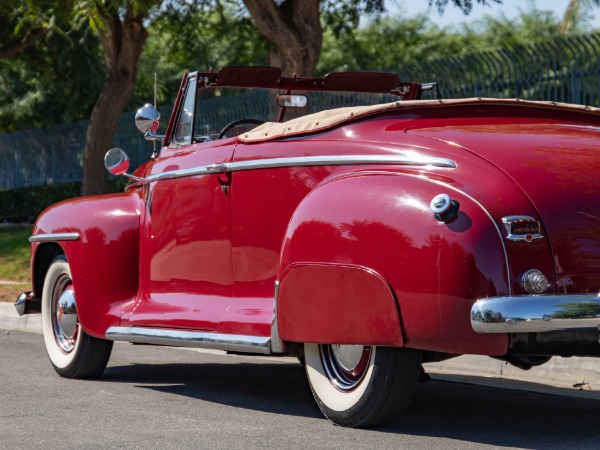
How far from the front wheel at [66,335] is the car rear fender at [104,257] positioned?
20cm

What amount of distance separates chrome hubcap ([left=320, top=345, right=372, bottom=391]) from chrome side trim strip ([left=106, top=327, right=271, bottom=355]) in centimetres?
29

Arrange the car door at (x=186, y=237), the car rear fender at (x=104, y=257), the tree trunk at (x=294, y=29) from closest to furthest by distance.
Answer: the car door at (x=186, y=237), the car rear fender at (x=104, y=257), the tree trunk at (x=294, y=29)

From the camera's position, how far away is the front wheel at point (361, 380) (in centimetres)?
535

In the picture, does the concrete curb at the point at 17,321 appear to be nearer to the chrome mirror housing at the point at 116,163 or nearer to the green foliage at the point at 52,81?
the chrome mirror housing at the point at 116,163

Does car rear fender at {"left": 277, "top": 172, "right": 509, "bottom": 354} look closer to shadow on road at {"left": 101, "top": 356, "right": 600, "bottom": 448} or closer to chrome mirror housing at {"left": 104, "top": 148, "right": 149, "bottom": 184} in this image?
shadow on road at {"left": 101, "top": 356, "right": 600, "bottom": 448}

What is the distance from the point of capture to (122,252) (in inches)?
288

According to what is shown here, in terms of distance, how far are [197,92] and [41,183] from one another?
18.5m

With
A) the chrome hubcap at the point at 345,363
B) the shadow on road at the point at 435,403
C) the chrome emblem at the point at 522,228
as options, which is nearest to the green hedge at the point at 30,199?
the shadow on road at the point at 435,403

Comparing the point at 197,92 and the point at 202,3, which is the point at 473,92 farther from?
the point at 202,3

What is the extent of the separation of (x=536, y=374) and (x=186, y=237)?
236 cm

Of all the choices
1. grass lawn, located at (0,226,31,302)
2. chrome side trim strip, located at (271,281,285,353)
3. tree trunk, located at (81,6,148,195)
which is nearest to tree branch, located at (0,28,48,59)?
tree trunk, located at (81,6,148,195)

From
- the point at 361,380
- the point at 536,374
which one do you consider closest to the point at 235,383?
the point at 536,374

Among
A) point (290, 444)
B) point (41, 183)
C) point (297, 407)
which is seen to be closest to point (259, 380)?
point (297, 407)

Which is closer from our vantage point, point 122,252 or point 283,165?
point 283,165
